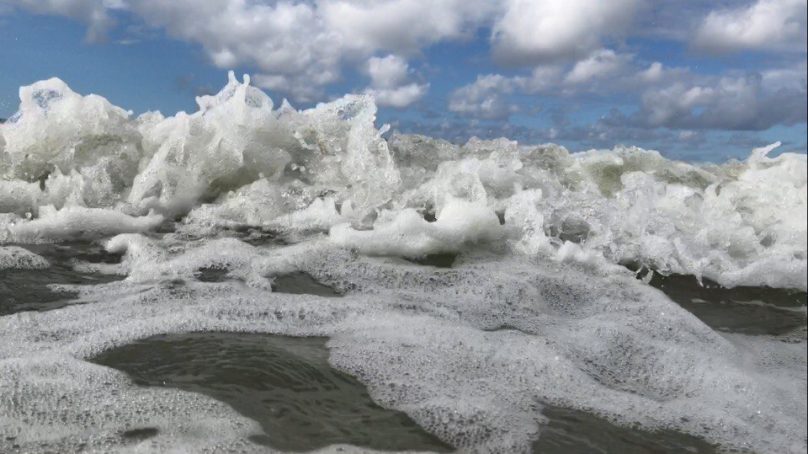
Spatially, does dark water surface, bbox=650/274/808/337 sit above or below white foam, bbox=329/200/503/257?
below

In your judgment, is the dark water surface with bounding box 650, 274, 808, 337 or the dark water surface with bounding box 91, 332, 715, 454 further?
the dark water surface with bounding box 650, 274, 808, 337

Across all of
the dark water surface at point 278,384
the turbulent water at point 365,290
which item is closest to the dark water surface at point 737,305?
the turbulent water at point 365,290

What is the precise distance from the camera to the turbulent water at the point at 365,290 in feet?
8.72

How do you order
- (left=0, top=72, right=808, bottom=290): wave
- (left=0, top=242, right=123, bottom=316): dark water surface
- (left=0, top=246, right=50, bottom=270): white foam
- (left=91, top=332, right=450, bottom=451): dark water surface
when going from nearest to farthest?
1. (left=91, top=332, right=450, bottom=451): dark water surface
2. (left=0, top=242, right=123, bottom=316): dark water surface
3. (left=0, top=246, right=50, bottom=270): white foam
4. (left=0, top=72, right=808, bottom=290): wave

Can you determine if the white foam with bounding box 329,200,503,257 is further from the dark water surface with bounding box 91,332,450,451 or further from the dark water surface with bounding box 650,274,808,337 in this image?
the dark water surface with bounding box 91,332,450,451

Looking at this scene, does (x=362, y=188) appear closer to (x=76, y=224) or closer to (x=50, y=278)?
(x=76, y=224)

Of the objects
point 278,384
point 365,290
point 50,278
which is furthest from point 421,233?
point 278,384

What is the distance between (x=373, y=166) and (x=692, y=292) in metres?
3.77

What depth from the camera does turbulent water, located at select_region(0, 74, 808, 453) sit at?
8.72 ft

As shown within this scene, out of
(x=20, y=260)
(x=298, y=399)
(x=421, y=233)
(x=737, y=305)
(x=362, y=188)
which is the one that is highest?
(x=362, y=188)

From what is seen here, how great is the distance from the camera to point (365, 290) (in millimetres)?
4410

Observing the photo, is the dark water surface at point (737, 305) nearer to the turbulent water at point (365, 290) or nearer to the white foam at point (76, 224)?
the turbulent water at point (365, 290)

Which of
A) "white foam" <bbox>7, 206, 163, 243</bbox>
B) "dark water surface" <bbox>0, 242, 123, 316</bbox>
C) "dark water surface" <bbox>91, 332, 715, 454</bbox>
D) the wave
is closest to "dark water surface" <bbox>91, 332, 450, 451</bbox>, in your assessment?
"dark water surface" <bbox>91, 332, 715, 454</bbox>

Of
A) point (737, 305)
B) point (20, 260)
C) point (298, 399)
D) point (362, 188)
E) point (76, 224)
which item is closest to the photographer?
point (298, 399)
